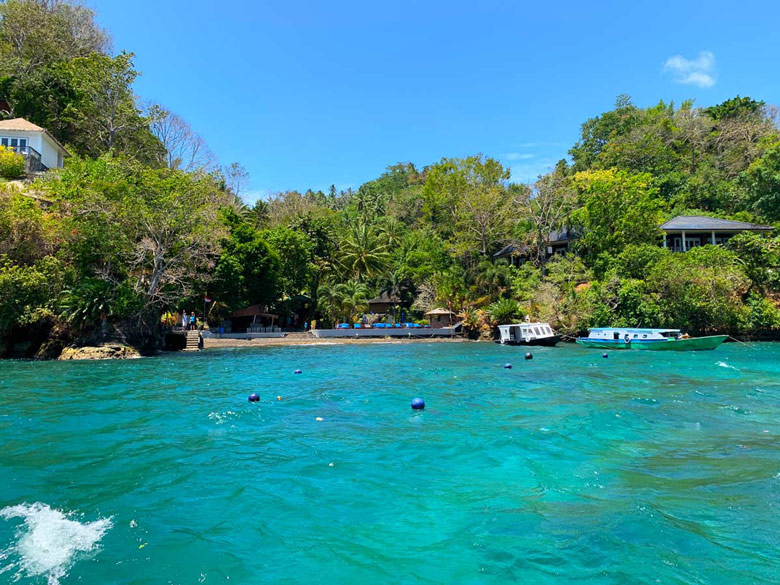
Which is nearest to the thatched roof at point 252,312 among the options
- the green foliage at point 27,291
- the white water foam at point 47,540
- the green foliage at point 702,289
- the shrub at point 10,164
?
the shrub at point 10,164

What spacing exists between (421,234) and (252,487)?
5332cm

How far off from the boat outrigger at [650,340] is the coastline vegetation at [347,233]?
5.08 metres

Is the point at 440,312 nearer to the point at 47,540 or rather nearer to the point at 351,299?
the point at 351,299

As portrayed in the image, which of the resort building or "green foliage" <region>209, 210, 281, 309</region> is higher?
the resort building

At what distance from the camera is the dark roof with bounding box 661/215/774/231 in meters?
41.2

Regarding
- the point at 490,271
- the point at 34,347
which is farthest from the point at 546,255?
the point at 34,347

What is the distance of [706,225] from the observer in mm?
42062

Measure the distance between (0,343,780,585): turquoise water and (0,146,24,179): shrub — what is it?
26044mm

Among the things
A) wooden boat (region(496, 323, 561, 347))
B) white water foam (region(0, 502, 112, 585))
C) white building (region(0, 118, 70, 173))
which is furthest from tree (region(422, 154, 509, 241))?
white water foam (region(0, 502, 112, 585))

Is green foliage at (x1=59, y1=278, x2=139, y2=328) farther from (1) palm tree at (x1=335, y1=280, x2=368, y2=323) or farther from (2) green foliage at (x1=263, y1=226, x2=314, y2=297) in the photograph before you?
(1) palm tree at (x1=335, y1=280, x2=368, y2=323)

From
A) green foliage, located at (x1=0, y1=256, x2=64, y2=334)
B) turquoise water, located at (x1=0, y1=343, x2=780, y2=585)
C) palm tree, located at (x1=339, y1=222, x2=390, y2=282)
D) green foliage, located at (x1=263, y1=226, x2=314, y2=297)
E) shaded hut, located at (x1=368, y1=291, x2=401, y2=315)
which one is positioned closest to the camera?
turquoise water, located at (x1=0, y1=343, x2=780, y2=585)

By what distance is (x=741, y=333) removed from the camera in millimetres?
35938

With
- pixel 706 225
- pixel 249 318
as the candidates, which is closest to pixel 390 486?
pixel 249 318

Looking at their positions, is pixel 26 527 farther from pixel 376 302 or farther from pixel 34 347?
pixel 376 302
